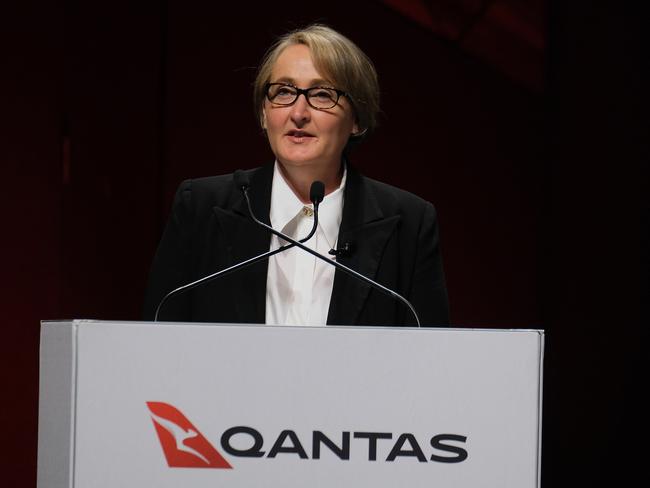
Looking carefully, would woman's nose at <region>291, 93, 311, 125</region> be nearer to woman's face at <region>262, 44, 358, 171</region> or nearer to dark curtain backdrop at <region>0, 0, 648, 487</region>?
woman's face at <region>262, 44, 358, 171</region>

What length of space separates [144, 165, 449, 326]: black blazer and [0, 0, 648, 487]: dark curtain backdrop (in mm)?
1528

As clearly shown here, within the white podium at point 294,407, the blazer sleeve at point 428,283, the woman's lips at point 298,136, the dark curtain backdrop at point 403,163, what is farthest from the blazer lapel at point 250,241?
the dark curtain backdrop at point 403,163

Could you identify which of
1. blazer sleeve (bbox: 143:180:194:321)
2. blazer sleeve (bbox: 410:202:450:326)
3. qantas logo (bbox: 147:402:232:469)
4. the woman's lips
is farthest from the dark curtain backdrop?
qantas logo (bbox: 147:402:232:469)

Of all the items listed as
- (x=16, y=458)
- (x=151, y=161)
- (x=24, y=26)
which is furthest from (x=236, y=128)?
(x=16, y=458)

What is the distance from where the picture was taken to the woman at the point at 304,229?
1.78m

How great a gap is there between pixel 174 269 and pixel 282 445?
2.39 feet

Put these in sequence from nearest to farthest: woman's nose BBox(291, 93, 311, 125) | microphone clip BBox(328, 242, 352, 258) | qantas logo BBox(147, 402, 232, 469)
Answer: qantas logo BBox(147, 402, 232, 469) < microphone clip BBox(328, 242, 352, 258) < woman's nose BBox(291, 93, 311, 125)

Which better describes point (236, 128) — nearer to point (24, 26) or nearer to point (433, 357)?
point (24, 26)

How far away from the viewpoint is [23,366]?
3.31m

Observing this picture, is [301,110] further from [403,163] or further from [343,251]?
[403,163]

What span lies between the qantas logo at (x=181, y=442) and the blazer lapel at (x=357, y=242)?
0.57 metres

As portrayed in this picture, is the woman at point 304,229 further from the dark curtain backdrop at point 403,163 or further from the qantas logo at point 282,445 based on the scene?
the dark curtain backdrop at point 403,163

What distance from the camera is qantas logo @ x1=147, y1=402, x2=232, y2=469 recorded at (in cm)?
119

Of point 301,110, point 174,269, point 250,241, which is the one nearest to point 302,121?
point 301,110
